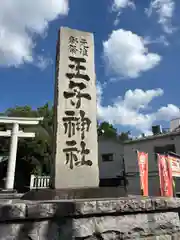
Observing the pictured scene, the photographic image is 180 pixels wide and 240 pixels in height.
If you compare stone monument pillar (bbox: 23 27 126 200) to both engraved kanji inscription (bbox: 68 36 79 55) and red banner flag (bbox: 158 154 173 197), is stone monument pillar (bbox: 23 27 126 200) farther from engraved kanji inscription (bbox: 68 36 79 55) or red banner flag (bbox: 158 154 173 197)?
red banner flag (bbox: 158 154 173 197)

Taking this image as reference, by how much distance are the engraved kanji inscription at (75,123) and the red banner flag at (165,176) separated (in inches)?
217

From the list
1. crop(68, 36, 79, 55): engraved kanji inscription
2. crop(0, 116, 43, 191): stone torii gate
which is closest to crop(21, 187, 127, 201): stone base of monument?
crop(68, 36, 79, 55): engraved kanji inscription

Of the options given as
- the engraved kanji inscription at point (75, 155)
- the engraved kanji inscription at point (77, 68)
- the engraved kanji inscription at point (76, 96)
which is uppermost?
the engraved kanji inscription at point (77, 68)

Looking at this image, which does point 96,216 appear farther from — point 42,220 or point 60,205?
point 42,220

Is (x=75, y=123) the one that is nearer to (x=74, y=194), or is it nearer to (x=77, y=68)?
(x=77, y=68)

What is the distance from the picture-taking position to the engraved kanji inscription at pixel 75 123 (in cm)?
367

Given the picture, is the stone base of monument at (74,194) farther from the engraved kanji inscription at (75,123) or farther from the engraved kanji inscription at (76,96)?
the engraved kanji inscription at (76,96)

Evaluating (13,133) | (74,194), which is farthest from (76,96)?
(13,133)

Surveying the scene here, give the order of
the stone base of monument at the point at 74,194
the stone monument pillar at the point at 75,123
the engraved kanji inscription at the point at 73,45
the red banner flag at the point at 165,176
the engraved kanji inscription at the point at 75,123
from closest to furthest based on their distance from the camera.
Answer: the stone base of monument at the point at 74,194
the stone monument pillar at the point at 75,123
the engraved kanji inscription at the point at 75,123
the engraved kanji inscription at the point at 73,45
the red banner flag at the point at 165,176

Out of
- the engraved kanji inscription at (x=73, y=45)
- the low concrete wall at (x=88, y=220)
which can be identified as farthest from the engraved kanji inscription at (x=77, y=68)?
the low concrete wall at (x=88, y=220)

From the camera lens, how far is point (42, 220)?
214cm

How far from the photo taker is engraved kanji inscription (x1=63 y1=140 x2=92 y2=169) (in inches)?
138

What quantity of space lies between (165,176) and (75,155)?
6114 mm

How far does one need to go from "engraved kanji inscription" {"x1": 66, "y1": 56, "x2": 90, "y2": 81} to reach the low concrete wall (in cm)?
250
